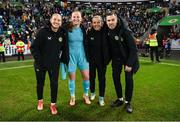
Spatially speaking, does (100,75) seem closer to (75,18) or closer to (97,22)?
(97,22)

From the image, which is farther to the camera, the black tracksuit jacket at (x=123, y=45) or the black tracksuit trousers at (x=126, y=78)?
the black tracksuit trousers at (x=126, y=78)

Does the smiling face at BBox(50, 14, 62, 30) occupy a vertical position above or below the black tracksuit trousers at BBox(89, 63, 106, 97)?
above

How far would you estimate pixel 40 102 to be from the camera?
5973mm

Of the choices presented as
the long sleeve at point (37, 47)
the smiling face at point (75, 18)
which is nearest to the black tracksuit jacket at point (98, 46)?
the smiling face at point (75, 18)

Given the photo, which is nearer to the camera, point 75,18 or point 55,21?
point 55,21

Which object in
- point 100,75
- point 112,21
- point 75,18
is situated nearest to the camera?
point 112,21

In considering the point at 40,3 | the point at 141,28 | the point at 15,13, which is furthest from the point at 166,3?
the point at 15,13

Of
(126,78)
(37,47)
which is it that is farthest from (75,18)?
(126,78)

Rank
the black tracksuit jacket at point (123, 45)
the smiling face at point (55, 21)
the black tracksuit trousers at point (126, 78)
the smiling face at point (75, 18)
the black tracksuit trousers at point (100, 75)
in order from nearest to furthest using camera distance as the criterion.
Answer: the smiling face at point (55, 21) → the black tracksuit jacket at point (123, 45) → the black tracksuit trousers at point (126, 78) → the smiling face at point (75, 18) → the black tracksuit trousers at point (100, 75)

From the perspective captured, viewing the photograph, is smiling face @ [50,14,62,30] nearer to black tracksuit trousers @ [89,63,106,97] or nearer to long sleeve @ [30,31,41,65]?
long sleeve @ [30,31,41,65]

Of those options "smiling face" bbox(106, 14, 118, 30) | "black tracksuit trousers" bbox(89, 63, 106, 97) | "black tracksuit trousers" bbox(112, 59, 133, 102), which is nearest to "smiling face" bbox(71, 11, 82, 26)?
"smiling face" bbox(106, 14, 118, 30)

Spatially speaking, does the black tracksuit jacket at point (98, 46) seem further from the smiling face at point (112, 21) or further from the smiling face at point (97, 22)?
the smiling face at point (112, 21)

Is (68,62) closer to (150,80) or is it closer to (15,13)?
(150,80)

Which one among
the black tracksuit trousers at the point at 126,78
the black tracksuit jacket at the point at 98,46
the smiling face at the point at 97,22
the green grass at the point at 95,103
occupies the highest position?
the smiling face at the point at 97,22
